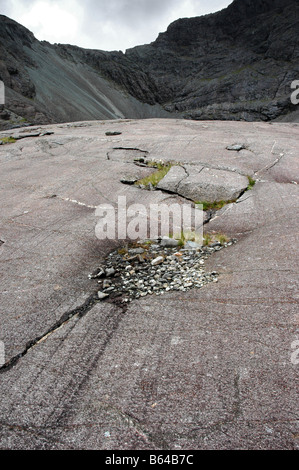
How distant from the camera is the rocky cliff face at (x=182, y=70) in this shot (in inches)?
2694

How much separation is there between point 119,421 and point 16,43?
89.7 meters

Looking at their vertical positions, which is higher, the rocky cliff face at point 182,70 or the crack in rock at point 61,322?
the rocky cliff face at point 182,70

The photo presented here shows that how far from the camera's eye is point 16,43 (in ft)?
235

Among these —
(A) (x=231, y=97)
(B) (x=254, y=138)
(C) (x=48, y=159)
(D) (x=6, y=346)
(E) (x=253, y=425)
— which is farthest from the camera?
(A) (x=231, y=97)

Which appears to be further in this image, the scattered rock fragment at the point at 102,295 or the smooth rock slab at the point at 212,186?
the smooth rock slab at the point at 212,186

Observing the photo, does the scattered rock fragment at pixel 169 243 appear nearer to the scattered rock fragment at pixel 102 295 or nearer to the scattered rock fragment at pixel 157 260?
the scattered rock fragment at pixel 157 260

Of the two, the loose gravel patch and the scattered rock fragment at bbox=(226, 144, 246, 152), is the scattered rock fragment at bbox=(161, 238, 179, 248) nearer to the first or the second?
the loose gravel patch

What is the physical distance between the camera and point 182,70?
382ft

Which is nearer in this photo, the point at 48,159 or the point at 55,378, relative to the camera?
the point at 55,378

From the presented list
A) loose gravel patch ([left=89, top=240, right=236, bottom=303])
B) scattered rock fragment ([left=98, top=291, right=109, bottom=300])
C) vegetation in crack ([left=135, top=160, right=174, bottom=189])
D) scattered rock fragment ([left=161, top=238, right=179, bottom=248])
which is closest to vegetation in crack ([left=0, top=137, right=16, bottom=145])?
vegetation in crack ([left=135, top=160, right=174, bottom=189])

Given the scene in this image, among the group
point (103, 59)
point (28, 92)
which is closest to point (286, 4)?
point (103, 59)

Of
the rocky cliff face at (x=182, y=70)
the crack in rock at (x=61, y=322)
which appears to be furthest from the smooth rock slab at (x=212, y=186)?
the rocky cliff face at (x=182, y=70)

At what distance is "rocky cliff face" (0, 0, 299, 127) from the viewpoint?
68.4 metres

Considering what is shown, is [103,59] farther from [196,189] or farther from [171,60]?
[196,189]
